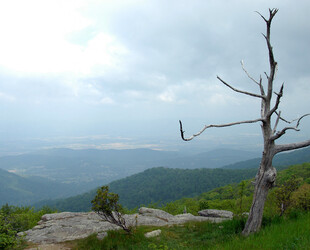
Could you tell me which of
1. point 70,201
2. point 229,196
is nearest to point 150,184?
point 70,201

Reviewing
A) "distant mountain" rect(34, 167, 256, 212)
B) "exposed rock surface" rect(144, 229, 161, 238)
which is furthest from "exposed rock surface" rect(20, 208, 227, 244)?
"distant mountain" rect(34, 167, 256, 212)

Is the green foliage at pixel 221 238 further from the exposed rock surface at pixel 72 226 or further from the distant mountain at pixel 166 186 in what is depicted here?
the distant mountain at pixel 166 186

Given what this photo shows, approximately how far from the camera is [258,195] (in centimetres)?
798

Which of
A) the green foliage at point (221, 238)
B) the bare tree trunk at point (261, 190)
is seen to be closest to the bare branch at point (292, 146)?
the bare tree trunk at point (261, 190)

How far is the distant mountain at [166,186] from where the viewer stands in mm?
111975

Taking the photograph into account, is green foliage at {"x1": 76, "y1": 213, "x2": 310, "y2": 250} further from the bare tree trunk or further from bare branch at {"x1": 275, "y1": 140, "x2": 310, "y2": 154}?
bare branch at {"x1": 275, "y1": 140, "x2": 310, "y2": 154}

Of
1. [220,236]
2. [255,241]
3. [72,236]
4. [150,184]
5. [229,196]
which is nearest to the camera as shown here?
[255,241]

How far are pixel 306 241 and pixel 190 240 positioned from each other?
454 centimetres

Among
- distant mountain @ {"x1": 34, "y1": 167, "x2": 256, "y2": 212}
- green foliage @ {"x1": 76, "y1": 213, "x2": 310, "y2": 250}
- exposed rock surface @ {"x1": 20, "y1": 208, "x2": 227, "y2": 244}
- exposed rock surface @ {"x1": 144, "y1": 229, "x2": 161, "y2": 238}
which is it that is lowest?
distant mountain @ {"x1": 34, "y1": 167, "x2": 256, "y2": 212}

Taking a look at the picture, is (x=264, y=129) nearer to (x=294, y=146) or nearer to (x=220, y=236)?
(x=294, y=146)

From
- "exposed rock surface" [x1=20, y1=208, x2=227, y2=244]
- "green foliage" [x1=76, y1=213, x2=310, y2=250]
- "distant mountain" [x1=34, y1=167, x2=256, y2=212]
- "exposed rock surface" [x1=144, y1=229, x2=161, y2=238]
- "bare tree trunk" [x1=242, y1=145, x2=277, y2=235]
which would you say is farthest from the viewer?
"distant mountain" [x1=34, y1=167, x2=256, y2=212]

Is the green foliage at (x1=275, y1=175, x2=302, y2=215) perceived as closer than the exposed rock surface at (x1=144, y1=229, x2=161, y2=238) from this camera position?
Yes

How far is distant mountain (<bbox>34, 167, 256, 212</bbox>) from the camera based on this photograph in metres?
112

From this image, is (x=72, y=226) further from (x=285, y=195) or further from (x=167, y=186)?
(x=167, y=186)
